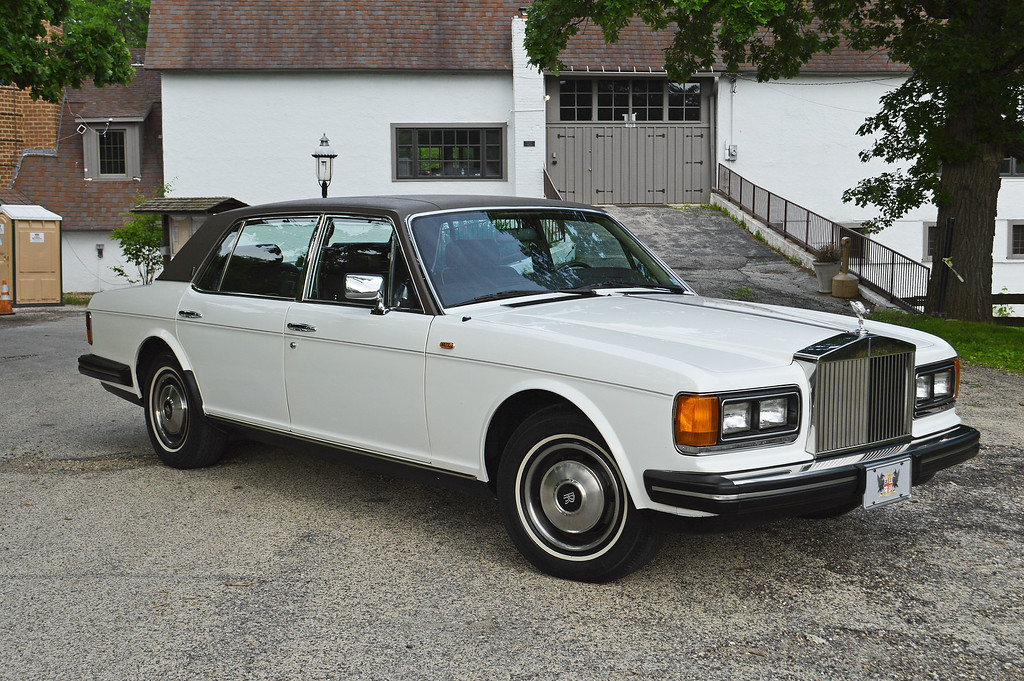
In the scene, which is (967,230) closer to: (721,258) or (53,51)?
(721,258)

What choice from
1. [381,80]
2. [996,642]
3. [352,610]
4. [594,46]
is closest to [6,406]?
[352,610]

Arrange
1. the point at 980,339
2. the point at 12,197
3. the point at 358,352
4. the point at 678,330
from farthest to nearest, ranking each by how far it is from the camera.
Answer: the point at 12,197
the point at 980,339
the point at 358,352
the point at 678,330

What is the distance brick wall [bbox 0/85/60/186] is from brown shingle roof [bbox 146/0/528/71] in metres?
5.18

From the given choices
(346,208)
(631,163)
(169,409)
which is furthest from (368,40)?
(346,208)

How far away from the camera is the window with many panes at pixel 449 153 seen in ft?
84.0

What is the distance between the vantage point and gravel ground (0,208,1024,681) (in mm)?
3609

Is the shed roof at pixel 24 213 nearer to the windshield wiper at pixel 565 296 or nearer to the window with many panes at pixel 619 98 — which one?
the window with many panes at pixel 619 98

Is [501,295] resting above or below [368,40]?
below

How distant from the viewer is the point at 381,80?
82.6 ft

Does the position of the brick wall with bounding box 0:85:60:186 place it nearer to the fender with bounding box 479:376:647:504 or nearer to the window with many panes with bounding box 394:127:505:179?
the window with many panes with bounding box 394:127:505:179

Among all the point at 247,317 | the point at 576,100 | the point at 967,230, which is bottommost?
the point at 247,317

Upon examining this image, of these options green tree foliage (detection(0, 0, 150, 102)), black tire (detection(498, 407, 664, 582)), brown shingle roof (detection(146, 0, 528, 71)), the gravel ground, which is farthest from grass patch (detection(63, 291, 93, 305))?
black tire (detection(498, 407, 664, 582))

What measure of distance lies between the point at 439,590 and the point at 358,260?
6.28ft

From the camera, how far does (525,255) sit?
5355mm
